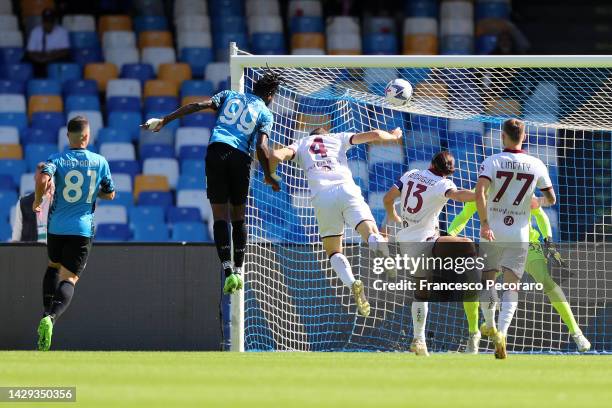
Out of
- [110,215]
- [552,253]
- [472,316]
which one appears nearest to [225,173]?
[472,316]

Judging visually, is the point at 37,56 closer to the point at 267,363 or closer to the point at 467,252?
the point at 467,252

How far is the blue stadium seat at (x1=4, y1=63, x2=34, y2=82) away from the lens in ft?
60.3

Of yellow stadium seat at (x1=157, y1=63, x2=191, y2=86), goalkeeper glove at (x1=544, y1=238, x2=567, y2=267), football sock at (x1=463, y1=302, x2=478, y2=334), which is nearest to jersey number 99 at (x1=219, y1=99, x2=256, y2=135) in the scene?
football sock at (x1=463, y1=302, x2=478, y2=334)

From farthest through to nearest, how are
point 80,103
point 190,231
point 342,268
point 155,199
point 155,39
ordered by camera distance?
point 155,39
point 80,103
point 155,199
point 190,231
point 342,268

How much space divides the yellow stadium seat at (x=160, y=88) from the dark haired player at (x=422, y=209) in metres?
7.26

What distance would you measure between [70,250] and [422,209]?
2.90 meters

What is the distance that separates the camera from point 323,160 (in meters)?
11.0

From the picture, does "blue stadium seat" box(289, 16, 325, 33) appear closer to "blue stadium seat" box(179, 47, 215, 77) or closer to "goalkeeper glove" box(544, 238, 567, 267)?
"blue stadium seat" box(179, 47, 215, 77)

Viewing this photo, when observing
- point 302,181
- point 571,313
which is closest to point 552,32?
point 302,181

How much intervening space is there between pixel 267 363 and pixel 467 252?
3.11 m

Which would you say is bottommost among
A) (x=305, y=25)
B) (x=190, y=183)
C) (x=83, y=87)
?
(x=190, y=183)

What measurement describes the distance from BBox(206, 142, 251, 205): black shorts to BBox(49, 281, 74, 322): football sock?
134 centimetres

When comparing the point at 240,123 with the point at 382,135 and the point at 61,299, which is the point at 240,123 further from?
the point at 61,299

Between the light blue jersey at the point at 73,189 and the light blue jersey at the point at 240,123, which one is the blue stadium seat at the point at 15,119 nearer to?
the light blue jersey at the point at 73,189
